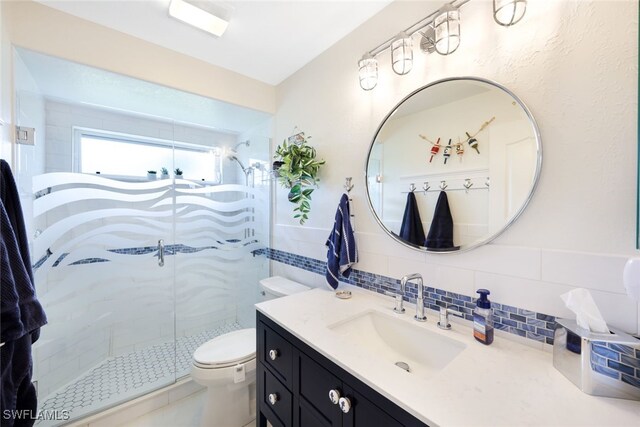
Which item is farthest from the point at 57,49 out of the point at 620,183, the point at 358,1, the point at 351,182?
the point at 620,183

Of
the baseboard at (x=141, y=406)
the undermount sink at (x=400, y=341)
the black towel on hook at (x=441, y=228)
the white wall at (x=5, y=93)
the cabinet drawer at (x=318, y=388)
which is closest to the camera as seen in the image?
the cabinet drawer at (x=318, y=388)

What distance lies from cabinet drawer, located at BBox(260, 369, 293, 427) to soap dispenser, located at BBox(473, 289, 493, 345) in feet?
2.60

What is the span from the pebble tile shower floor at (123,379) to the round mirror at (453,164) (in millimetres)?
1938

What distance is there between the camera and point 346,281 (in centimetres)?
151

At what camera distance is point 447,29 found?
0.97 m

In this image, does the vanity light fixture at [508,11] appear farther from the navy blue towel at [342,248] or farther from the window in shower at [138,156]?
the window in shower at [138,156]

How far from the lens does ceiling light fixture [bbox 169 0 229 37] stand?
130 centimetres

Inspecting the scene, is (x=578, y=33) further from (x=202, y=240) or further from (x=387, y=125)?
(x=202, y=240)

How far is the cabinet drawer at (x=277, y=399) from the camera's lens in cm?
102

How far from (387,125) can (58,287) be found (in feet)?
7.54

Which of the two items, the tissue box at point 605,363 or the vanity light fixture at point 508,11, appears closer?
the tissue box at point 605,363

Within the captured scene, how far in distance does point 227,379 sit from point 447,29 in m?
2.05

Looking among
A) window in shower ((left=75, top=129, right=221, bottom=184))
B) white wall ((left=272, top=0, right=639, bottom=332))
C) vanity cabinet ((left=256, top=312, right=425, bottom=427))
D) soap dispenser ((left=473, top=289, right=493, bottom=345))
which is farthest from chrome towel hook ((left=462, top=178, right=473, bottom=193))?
window in shower ((left=75, top=129, right=221, bottom=184))

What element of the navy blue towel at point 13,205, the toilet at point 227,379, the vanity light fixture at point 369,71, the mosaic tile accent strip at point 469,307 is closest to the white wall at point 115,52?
the navy blue towel at point 13,205
